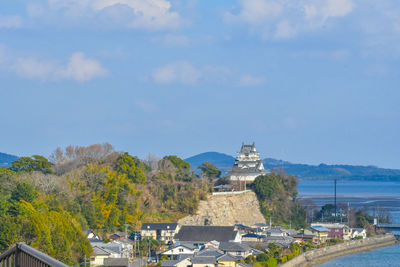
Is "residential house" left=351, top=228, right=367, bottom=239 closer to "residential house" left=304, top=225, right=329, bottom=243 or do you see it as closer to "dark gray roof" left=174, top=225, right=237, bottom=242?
"residential house" left=304, top=225, right=329, bottom=243

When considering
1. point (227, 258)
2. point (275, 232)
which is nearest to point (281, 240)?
point (275, 232)

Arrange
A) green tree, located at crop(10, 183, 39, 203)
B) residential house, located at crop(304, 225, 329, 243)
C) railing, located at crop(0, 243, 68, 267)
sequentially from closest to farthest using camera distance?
1. railing, located at crop(0, 243, 68, 267)
2. green tree, located at crop(10, 183, 39, 203)
3. residential house, located at crop(304, 225, 329, 243)

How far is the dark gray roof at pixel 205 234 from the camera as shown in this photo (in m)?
23.1

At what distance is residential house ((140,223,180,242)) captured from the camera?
23.5 metres

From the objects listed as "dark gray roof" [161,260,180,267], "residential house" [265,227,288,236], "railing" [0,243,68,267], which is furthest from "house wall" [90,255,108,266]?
"railing" [0,243,68,267]

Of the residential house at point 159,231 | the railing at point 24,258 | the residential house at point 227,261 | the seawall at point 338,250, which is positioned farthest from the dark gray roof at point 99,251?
the railing at point 24,258

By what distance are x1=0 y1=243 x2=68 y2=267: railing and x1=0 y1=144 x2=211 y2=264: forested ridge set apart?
13975 millimetres

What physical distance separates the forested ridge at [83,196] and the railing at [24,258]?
13975 mm

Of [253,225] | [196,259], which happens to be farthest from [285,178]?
[196,259]

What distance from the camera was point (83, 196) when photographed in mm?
23938

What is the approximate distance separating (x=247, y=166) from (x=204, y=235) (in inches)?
404

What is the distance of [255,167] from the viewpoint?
109 ft

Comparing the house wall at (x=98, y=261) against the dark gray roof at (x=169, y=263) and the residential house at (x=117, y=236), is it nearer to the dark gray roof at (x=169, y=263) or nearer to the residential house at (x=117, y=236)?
the dark gray roof at (x=169, y=263)

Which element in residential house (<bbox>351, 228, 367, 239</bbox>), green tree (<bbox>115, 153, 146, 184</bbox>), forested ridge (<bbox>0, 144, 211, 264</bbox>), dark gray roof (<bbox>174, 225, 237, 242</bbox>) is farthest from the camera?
residential house (<bbox>351, 228, 367, 239</bbox>)
